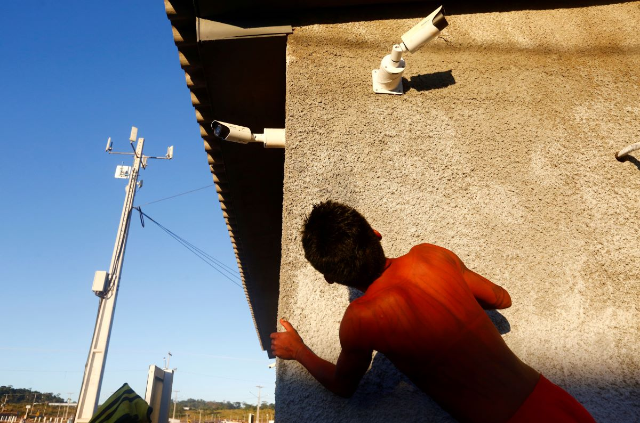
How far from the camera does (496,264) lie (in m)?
1.94

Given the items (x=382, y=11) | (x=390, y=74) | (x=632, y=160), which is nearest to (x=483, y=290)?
(x=390, y=74)

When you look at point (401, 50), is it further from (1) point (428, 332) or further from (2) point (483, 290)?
(1) point (428, 332)

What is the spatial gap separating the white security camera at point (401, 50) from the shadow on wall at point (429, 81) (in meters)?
0.07

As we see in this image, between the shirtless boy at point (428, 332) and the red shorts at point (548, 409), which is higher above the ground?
the shirtless boy at point (428, 332)

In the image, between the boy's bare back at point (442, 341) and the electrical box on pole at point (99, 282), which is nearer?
the boy's bare back at point (442, 341)

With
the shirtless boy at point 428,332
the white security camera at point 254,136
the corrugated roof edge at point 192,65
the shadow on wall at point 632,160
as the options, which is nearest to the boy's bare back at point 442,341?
the shirtless boy at point 428,332

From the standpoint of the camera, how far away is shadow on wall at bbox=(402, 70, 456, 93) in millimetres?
2455

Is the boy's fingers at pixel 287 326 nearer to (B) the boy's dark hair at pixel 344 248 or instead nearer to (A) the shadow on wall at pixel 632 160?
(B) the boy's dark hair at pixel 344 248

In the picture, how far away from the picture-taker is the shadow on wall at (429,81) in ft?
8.05

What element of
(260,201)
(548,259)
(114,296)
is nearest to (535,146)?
(548,259)

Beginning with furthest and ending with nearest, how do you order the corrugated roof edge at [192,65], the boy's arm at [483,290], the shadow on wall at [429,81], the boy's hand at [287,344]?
the corrugated roof edge at [192,65] < the shadow on wall at [429,81] < the boy's hand at [287,344] < the boy's arm at [483,290]

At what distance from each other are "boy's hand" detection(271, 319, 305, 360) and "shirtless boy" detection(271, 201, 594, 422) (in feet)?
0.76

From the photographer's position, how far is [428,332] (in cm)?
124

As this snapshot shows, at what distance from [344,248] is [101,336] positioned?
33.1ft
